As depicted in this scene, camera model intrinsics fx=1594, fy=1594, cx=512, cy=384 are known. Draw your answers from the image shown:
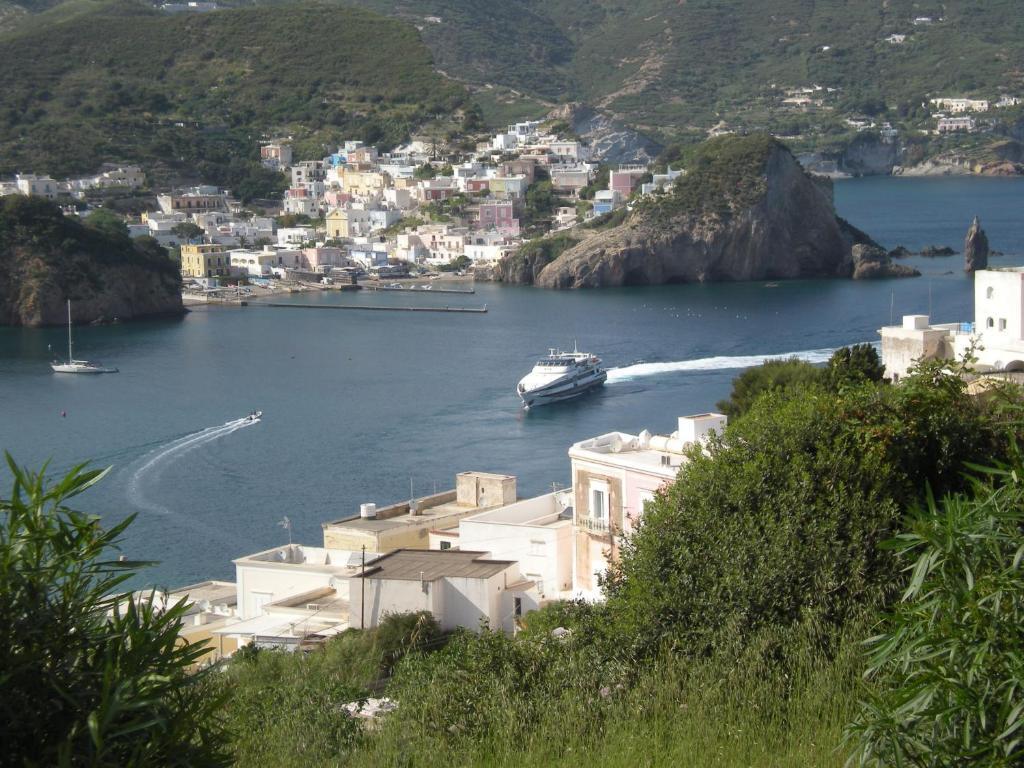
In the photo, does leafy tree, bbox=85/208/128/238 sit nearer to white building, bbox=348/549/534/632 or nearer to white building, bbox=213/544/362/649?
white building, bbox=213/544/362/649

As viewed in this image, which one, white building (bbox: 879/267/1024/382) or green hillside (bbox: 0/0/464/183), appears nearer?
white building (bbox: 879/267/1024/382)

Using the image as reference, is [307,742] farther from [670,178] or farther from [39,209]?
[670,178]

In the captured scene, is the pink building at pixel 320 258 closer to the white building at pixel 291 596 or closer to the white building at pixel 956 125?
the white building at pixel 291 596

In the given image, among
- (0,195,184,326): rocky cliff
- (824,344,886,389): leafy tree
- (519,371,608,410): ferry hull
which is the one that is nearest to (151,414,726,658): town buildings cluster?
(824,344,886,389): leafy tree

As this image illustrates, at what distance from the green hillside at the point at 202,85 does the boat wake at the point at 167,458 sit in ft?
115

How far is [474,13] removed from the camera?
10844 cm

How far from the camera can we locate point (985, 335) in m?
13.4

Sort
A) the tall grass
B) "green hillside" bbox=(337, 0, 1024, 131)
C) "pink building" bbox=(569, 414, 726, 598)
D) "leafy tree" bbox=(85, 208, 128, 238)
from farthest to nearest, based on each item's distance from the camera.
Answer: "green hillside" bbox=(337, 0, 1024, 131)
"leafy tree" bbox=(85, 208, 128, 238)
"pink building" bbox=(569, 414, 726, 598)
the tall grass

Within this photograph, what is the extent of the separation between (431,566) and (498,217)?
140 ft

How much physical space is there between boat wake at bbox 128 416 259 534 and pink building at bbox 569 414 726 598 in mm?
7085

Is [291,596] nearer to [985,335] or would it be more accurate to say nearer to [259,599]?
[259,599]

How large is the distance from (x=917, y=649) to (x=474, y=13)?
108m

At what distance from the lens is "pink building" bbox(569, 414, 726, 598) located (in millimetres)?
9680

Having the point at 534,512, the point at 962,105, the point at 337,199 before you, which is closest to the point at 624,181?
the point at 337,199
